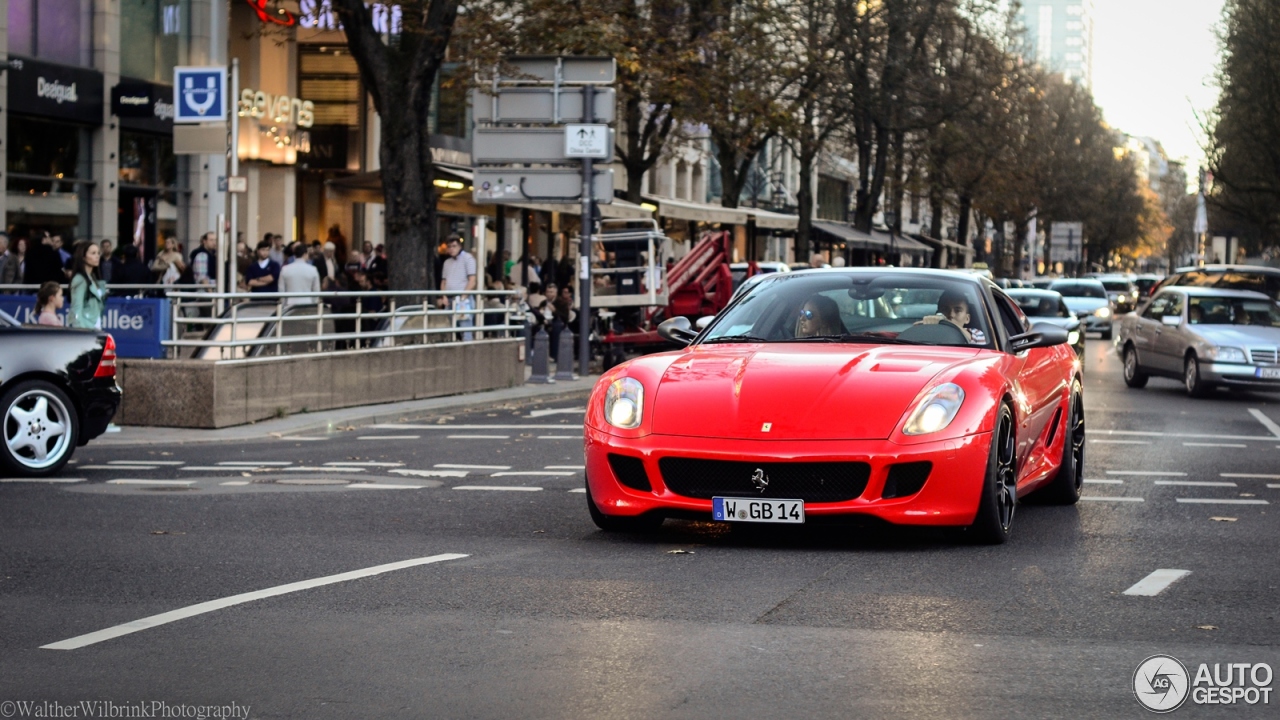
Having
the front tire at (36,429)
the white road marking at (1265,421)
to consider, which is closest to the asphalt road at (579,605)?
the front tire at (36,429)

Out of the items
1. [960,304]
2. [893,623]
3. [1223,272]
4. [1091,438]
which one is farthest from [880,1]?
[893,623]

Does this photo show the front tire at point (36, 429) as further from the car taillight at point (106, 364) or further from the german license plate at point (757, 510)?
the german license plate at point (757, 510)

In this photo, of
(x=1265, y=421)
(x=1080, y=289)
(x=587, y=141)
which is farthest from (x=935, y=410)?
(x=1080, y=289)

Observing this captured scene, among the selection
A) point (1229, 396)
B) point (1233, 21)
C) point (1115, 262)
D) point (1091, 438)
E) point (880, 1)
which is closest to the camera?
point (1091, 438)

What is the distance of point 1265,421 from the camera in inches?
779

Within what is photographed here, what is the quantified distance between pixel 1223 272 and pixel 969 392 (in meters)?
23.4

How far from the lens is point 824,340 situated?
31.6 feet

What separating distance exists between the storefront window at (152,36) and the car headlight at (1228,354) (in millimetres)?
19391

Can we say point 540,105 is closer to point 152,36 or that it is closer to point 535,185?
point 535,185

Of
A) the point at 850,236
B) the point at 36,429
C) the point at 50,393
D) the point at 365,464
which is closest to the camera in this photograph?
the point at 36,429

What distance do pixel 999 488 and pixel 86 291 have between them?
34.1 ft

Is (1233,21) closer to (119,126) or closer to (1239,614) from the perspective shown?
(119,126)

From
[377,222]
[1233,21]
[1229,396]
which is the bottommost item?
[1229,396]

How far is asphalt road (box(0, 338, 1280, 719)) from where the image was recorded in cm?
553
